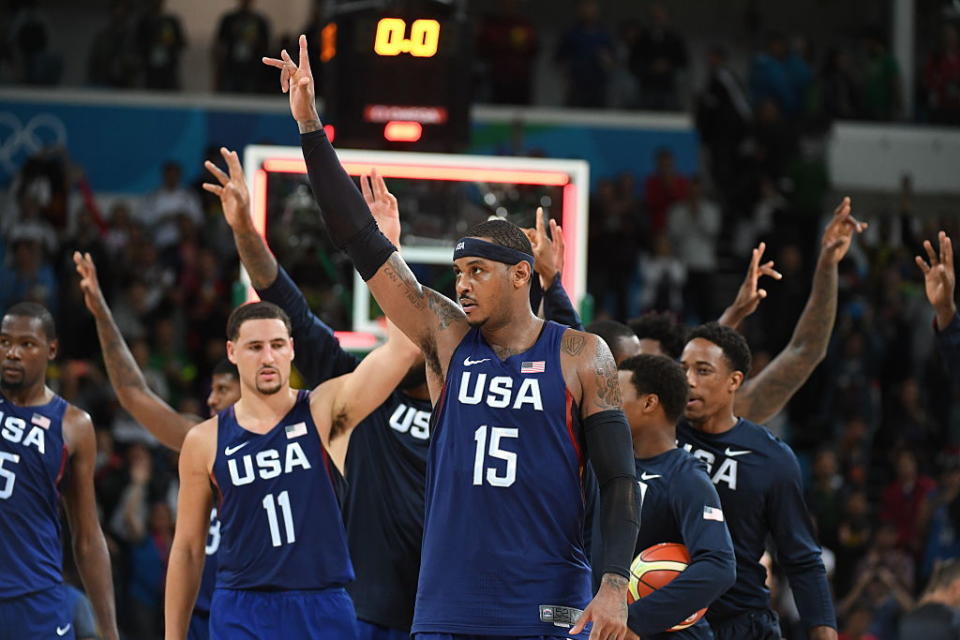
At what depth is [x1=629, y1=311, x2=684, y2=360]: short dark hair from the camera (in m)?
7.77

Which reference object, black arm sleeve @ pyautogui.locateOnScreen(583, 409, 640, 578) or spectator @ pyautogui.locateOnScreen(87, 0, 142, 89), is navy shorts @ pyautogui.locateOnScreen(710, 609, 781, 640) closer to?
black arm sleeve @ pyautogui.locateOnScreen(583, 409, 640, 578)

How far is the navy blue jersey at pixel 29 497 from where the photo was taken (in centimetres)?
683

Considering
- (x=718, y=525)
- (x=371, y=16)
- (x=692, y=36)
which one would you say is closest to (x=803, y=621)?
(x=718, y=525)

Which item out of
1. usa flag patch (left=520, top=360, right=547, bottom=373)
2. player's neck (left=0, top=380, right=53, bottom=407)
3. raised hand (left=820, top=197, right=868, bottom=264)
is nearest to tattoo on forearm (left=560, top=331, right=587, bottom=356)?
usa flag patch (left=520, top=360, right=547, bottom=373)

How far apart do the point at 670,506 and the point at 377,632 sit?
1.62 meters

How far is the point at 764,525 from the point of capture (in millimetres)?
6777

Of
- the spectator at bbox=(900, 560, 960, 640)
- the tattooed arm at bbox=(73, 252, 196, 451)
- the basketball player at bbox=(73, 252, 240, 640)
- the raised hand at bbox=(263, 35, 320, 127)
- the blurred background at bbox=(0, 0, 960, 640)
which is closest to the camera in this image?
the raised hand at bbox=(263, 35, 320, 127)

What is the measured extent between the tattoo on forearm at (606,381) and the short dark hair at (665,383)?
0.97 meters

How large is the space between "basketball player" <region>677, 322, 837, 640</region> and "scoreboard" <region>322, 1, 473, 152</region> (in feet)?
13.7

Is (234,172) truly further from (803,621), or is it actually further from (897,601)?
(897,601)

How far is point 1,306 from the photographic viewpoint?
51.8ft

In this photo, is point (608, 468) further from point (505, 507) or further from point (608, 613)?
point (608, 613)

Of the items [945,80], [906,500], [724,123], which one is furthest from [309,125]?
[945,80]

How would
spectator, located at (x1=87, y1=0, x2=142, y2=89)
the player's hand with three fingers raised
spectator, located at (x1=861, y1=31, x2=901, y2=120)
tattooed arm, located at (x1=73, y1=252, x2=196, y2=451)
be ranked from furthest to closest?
1. spectator, located at (x1=861, y1=31, x2=901, y2=120)
2. spectator, located at (x1=87, y1=0, x2=142, y2=89)
3. tattooed arm, located at (x1=73, y1=252, x2=196, y2=451)
4. the player's hand with three fingers raised
